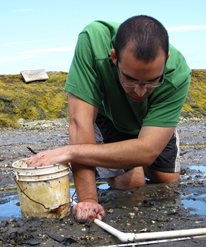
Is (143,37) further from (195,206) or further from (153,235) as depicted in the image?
(195,206)

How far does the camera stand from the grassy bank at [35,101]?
42.2 feet

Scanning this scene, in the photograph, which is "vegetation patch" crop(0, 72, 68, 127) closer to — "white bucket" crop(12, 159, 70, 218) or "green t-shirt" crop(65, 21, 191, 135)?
"green t-shirt" crop(65, 21, 191, 135)

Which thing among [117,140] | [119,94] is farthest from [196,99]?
[119,94]

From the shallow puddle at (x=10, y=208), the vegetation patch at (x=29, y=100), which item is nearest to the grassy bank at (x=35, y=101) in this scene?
the vegetation patch at (x=29, y=100)

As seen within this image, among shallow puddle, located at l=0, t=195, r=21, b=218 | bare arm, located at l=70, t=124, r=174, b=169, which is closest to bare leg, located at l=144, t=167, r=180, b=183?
bare arm, located at l=70, t=124, r=174, b=169

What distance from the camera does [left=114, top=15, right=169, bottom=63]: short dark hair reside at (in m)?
2.49

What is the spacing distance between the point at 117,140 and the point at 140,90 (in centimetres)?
159

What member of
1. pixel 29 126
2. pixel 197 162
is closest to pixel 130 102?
pixel 197 162

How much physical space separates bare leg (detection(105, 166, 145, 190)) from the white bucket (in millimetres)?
1253

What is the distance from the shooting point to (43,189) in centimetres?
278

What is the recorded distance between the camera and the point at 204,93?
57.7ft

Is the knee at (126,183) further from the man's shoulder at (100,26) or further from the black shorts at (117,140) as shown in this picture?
the man's shoulder at (100,26)

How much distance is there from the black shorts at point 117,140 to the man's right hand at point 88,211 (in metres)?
1.36

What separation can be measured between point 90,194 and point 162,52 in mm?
1478
